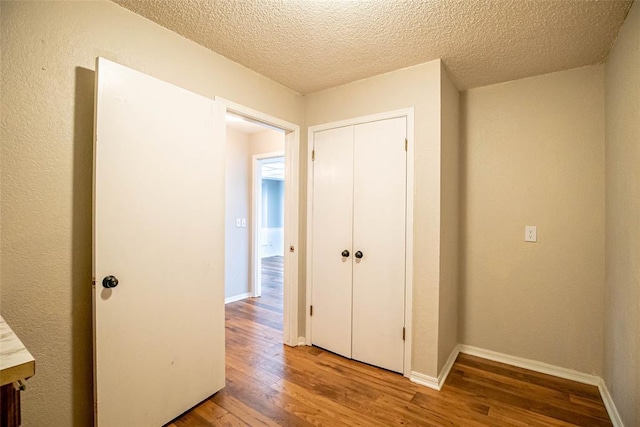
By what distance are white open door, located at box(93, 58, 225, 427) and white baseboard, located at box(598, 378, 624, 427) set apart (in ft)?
8.05

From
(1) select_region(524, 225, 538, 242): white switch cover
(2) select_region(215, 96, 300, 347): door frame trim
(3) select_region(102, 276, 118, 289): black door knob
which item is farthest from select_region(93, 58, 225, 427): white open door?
(1) select_region(524, 225, 538, 242): white switch cover

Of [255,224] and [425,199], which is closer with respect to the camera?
[425,199]

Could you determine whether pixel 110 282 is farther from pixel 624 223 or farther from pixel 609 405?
pixel 609 405

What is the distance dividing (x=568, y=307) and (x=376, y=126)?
208cm

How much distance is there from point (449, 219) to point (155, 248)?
2.13m

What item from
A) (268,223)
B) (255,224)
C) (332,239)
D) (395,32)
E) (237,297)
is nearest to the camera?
(395,32)

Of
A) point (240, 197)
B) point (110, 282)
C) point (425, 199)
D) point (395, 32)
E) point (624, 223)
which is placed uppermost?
point (395, 32)

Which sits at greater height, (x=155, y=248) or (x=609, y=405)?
(x=155, y=248)

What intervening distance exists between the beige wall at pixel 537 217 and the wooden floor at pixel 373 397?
359 millimetres

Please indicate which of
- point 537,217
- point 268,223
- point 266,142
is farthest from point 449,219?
point 268,223

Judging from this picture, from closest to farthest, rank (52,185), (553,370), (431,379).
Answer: (52,185) → (431,379) → (553,370)

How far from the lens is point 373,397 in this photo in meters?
1.99

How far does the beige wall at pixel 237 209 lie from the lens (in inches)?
161

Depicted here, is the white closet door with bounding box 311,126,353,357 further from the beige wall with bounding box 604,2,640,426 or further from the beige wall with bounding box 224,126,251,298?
the beige wall with bounding box 224,126,251,298
